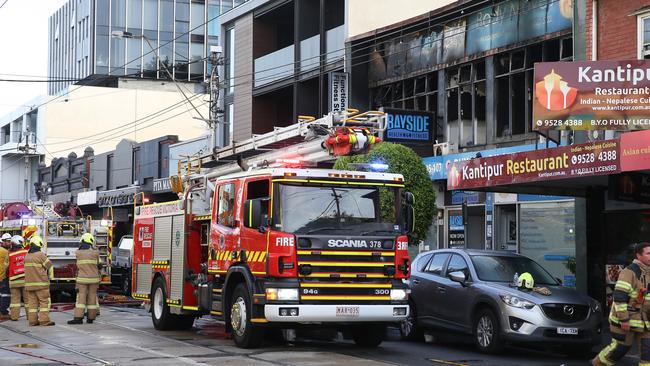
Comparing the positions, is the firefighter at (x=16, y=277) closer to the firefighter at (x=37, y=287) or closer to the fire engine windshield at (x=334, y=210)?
the firefighter at (x=37, y=287)

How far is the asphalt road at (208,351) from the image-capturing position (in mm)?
12391

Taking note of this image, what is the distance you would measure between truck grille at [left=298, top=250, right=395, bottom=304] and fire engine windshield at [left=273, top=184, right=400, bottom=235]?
355mm

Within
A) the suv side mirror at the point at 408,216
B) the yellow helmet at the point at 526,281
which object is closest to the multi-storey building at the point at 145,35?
the suv side mirror at the point at 408,216

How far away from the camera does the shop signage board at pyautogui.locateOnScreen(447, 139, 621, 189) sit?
47.6ft

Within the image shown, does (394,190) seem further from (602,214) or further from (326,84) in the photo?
(326,84)

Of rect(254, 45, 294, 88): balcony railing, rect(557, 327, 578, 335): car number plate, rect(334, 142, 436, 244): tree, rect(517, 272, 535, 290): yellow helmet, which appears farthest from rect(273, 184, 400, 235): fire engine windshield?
rect(254, 45, 294, 88): balcony railing

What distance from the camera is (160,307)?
56.7ft

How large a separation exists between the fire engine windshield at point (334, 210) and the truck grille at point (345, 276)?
0.35 metres

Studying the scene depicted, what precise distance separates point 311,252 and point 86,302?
276 inches

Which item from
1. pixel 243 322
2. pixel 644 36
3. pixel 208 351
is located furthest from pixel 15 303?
pixel 644 36

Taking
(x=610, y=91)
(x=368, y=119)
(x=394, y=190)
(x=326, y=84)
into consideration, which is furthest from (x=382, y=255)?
(x=326, y=84)

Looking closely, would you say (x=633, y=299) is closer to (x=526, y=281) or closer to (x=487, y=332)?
(x=526, y=281)

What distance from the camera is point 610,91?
16.6m

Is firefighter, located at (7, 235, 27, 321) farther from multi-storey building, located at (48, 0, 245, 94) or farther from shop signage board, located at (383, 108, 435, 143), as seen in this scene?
multi-storey building, located at (48, 0, 245, 94)
